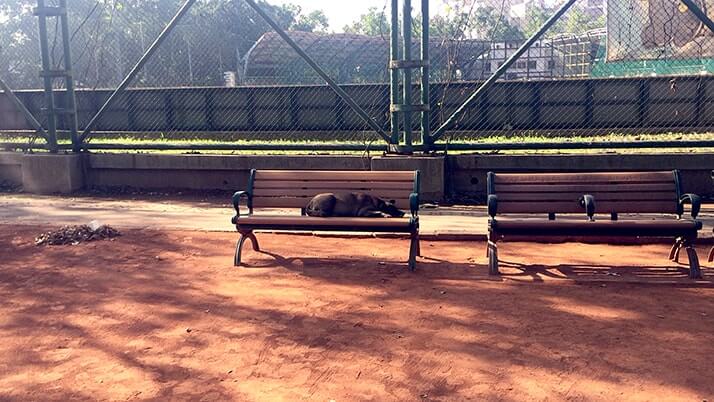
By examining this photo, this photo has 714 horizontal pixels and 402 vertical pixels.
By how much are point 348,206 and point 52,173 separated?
624 centimetres

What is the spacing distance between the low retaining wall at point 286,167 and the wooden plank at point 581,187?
2.56m

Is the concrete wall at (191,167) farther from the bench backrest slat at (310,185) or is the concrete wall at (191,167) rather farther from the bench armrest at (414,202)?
the bench armrest at (414,202)

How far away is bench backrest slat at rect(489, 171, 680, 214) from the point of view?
5816mm

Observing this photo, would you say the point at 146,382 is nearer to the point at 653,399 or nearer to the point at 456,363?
the point at 456,363

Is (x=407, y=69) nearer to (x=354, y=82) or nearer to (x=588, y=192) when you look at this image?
(x=588, y=192)

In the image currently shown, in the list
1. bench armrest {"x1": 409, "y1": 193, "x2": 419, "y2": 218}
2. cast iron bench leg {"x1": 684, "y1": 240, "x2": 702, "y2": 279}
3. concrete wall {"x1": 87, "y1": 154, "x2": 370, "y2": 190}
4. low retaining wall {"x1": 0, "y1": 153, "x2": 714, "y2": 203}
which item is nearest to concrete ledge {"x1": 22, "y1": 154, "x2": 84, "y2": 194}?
low retaining wall {"x1": 0, "y1": 153, "x2": 714, "y2": 203}

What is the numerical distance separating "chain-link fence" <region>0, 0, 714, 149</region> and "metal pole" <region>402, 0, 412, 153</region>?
0.44 meters

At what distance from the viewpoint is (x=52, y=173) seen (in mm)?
10328

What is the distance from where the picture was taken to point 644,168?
833 centimetres

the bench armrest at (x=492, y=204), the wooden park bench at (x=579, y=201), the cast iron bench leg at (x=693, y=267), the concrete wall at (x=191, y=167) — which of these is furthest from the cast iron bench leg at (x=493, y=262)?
the concrete wall at (x=191, y=167)

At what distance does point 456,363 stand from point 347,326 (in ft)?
2.95

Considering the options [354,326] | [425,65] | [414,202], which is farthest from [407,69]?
[354,326]

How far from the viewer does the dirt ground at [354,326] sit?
3.47 m

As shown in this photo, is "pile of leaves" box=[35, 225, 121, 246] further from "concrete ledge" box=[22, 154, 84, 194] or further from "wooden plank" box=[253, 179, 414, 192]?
"concrete ledge" box=[22, 154, 84, 194]
